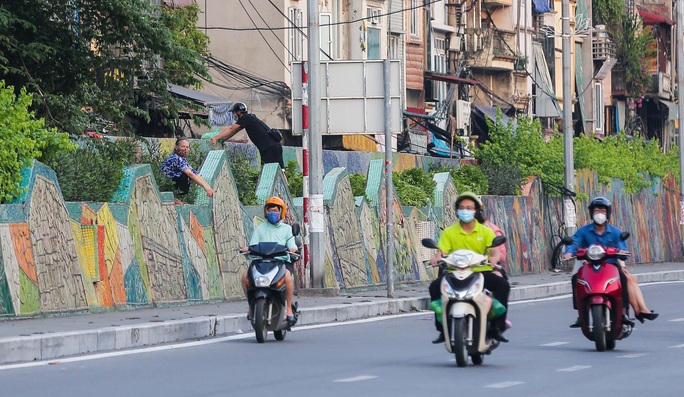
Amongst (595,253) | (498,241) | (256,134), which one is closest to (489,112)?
(256,134)

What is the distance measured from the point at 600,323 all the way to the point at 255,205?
9.80 meters

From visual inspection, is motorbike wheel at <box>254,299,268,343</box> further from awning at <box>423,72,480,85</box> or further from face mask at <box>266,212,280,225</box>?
awning at <box>423,72,480,85</box>

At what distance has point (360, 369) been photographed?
46.1 feet

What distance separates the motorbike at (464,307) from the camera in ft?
46.5

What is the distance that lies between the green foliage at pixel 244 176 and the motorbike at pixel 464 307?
1099 cm

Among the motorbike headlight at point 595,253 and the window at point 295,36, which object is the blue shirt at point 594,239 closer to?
the motorbike headlight at point 595,253

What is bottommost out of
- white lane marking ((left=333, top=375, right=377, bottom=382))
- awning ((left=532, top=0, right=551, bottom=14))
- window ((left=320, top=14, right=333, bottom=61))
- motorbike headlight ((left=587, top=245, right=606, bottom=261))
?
A: white lane marking ((left=333, top=375, right=377, bottom=382))

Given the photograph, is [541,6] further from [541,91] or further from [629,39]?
[629,39]

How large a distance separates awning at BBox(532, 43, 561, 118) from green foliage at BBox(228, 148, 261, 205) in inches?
1531

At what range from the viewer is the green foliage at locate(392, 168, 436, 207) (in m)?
31.8

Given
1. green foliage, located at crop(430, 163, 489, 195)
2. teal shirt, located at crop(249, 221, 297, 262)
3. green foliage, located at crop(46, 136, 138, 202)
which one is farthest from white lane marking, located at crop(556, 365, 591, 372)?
green foliage, located at crop(430, 163, 489, 195)

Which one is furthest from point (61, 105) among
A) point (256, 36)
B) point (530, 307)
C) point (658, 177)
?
point (658, 177)

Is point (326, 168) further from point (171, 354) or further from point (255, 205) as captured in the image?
point (171, 354)

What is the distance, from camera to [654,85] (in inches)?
3078
